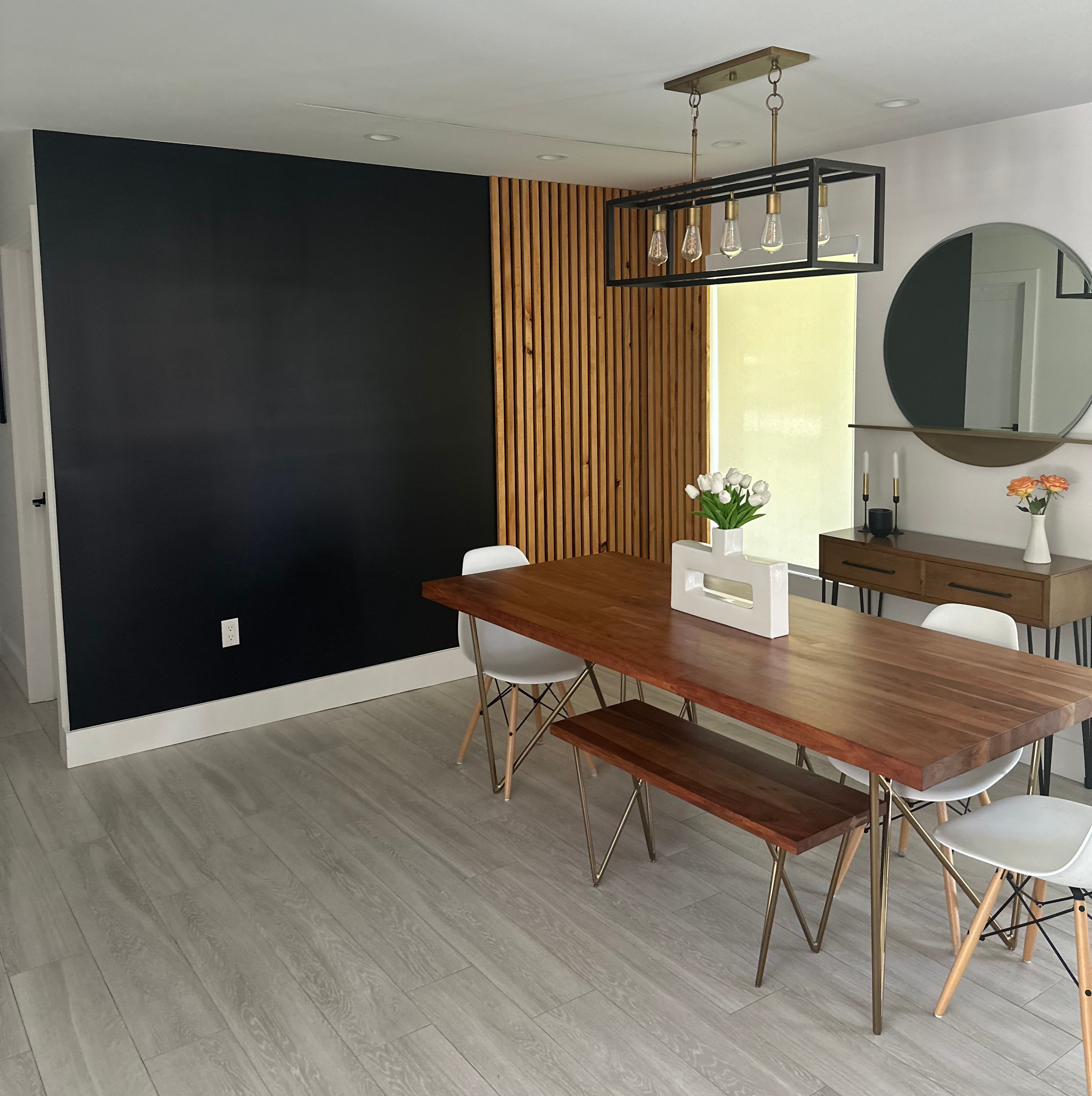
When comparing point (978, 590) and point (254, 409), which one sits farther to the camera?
point (254, 409)

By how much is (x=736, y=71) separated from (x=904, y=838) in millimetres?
2479

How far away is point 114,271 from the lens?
4055 mm

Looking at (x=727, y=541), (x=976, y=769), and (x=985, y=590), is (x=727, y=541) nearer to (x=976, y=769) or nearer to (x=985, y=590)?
(x=976, y=769)

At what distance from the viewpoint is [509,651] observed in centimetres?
413

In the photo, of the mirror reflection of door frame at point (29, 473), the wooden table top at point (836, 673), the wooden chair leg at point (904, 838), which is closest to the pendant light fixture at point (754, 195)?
the wooden table top at point (836, 673)

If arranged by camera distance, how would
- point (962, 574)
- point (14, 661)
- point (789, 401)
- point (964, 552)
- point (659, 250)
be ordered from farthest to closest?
point (14, 661) < point (789, 401) < point (964, 552) < point (962, 574) < point (659, 250)

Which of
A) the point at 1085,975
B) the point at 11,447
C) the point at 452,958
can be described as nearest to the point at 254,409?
the point at 11,447

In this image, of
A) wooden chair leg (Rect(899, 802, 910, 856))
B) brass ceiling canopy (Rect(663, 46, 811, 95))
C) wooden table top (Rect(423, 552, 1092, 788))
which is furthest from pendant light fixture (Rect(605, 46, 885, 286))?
wooden chair leg (Rect(899, 802, 910, 856))

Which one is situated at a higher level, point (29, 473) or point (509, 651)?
point (29, 473)

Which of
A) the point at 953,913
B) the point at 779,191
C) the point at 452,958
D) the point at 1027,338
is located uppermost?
the point at 779,191

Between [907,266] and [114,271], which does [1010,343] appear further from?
[114,271]

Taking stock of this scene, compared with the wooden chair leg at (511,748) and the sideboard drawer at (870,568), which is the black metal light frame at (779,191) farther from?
the wooden chair leg at (511,748)

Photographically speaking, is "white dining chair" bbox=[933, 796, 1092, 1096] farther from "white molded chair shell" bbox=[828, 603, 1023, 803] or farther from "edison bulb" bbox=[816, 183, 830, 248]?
"edison bulb" bbox=[816, 183, 830, 248]

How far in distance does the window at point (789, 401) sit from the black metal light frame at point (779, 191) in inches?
67.8
